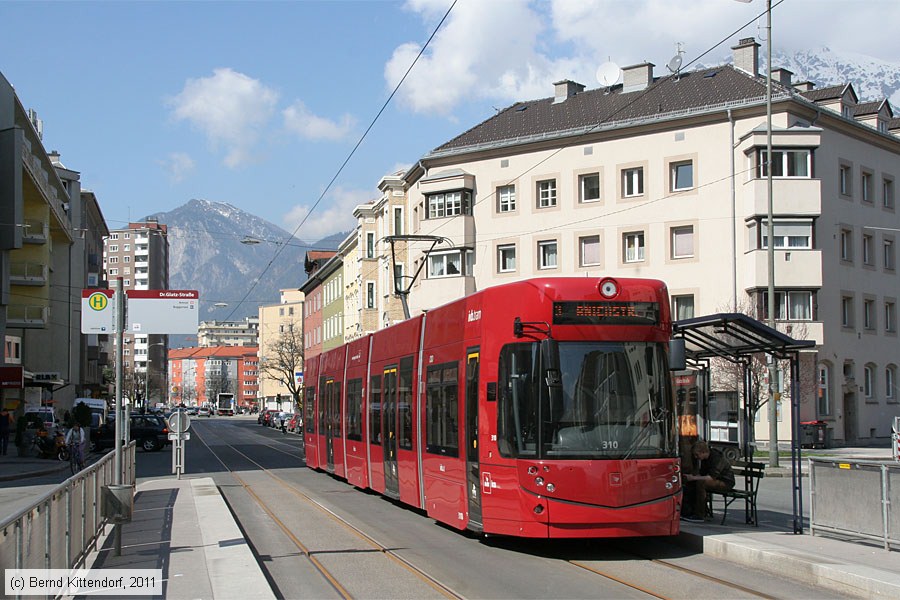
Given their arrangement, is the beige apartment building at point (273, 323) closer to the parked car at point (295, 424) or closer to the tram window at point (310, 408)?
the parked car at point (295, 424)

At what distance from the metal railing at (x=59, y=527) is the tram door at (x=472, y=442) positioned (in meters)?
4.67

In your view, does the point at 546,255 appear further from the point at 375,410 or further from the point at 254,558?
the point at 254,558

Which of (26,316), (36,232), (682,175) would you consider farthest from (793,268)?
(36,232)

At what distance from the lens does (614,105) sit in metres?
51.5

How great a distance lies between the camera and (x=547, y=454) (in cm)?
1213

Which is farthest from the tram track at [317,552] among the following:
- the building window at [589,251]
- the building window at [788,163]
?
the building window at [788,163]

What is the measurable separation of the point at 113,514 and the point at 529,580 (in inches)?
188

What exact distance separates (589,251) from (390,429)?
3219 cm

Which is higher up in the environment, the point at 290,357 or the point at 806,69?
the point at 806,69

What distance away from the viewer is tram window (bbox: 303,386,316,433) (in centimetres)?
2899

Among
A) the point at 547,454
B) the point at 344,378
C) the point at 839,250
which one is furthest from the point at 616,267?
the point at 547,454

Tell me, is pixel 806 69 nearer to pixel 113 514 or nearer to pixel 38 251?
pixel 38 251

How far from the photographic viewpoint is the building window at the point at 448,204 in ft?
175

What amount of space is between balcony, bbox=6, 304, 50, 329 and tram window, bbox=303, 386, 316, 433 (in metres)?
31.5
